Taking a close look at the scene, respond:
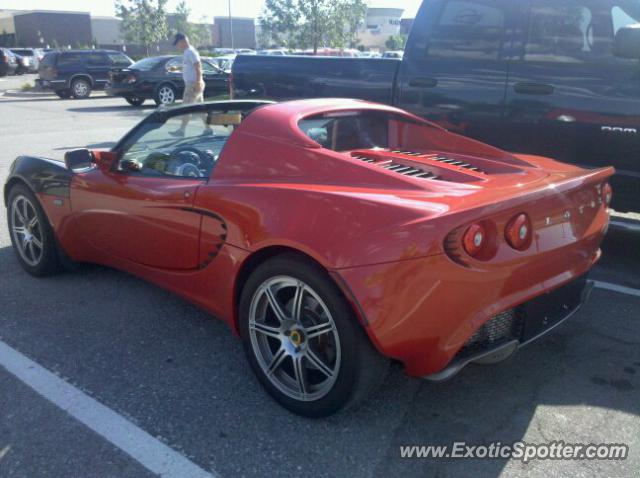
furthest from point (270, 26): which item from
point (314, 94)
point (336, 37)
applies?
point (314, 94)

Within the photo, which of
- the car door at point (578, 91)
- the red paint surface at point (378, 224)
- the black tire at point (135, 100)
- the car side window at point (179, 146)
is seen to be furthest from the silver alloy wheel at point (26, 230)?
the black tire at point (135, 100)

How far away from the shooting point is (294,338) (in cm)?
281

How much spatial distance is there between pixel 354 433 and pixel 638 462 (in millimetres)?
1174

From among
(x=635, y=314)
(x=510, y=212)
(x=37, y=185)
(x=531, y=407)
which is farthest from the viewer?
(x=37, y=185)

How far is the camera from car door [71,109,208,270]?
3299 millimetres

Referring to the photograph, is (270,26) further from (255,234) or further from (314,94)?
(255,234)

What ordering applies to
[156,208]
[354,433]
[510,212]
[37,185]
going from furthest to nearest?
1. [37,185]
2. [156,208]
3. [354,433]
4. [510,212]

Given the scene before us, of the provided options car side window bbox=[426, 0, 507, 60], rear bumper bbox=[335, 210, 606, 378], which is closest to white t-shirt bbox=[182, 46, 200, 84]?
car side window bbox=[426, 0, 507, 60]

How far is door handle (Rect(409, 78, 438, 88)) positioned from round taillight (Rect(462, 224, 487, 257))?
2.97 m

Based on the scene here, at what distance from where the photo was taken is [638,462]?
2.54 meters

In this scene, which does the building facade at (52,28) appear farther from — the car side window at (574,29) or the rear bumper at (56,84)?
the car side window at (574,29)

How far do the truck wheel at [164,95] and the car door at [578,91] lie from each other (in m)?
16.1

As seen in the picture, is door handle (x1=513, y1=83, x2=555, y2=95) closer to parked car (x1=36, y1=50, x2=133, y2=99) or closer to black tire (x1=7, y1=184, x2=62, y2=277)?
black tire (x1=7, y1=184, x2=62, y2=277)

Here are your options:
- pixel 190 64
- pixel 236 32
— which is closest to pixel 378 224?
pixel 190 64
